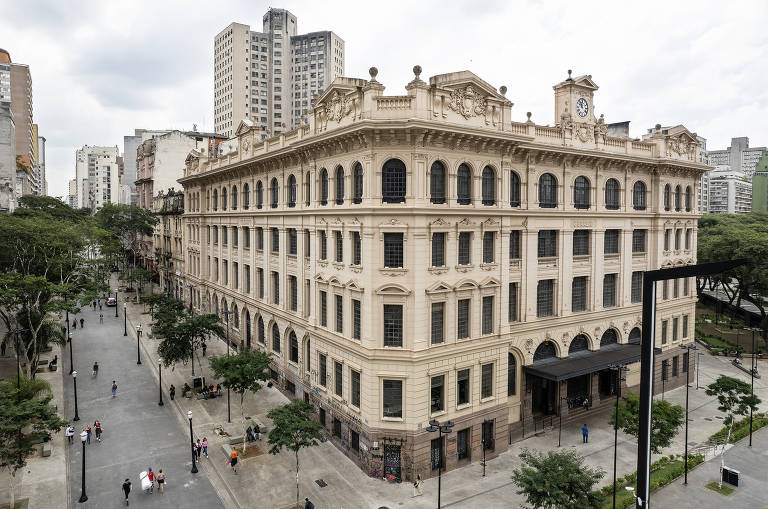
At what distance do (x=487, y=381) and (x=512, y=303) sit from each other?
6.00 m

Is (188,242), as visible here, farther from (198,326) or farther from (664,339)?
(664,339)

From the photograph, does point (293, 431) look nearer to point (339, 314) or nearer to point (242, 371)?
point (339, 314)

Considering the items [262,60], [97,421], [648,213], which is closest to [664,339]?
[648,213]

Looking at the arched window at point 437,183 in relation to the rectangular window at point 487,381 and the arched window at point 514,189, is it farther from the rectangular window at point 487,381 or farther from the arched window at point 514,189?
the rectangular window at point 487,381

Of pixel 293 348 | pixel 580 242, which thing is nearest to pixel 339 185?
pixel 293 348

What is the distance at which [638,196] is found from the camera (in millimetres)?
40750

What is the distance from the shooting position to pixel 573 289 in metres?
36.8

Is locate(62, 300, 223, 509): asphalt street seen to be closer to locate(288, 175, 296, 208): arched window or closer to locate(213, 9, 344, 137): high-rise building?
locate(288, 175, 296, 208): arched window

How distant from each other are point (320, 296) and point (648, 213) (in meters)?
28.3

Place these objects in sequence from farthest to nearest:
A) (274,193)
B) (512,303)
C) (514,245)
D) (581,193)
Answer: (274,193) < (581,193) < (512,303) < (514,245)

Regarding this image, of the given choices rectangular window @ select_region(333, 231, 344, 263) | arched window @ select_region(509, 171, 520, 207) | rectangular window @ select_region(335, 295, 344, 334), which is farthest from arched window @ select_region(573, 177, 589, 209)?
rectangular window @ select_region(335, 295, 344, 334)

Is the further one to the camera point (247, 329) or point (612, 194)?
point (247, 329)

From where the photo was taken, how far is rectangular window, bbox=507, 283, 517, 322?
3347 cm

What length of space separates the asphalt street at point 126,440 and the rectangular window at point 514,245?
75.6 ft
